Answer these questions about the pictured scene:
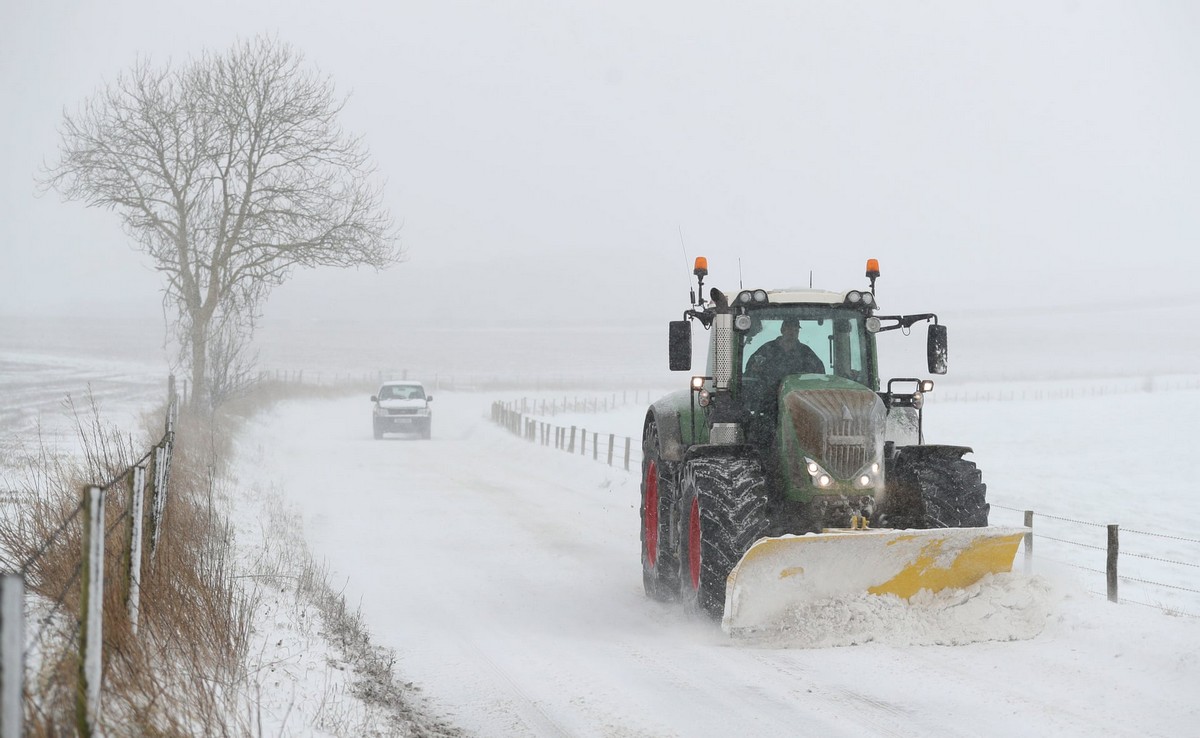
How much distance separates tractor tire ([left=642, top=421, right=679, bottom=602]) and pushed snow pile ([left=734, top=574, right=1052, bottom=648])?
1731 millimetres

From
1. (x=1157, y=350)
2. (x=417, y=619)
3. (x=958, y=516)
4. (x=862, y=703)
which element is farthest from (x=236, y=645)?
(x=1157, y=350)

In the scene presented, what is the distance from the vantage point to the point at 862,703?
242 inches

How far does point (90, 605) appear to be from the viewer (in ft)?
11.6

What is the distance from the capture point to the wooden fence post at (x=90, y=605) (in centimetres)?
353

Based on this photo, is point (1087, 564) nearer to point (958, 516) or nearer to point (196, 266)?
point (958, 516)

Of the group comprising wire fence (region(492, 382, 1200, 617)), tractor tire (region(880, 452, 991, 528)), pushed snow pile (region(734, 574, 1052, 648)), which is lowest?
wire fence (region(492, 382, 1200, 617))

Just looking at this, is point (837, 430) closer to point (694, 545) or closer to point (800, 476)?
point (800, 476)

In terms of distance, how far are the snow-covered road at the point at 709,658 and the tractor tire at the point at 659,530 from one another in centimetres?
22

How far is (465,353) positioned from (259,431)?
7365 cm

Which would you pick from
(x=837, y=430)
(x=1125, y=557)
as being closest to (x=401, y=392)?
(x=1125, y=557)

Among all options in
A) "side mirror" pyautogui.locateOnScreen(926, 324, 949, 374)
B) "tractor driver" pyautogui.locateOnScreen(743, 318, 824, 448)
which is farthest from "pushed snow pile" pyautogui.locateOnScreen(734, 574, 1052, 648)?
"side mirror" pyautogui.locateOnScreen(926, 324, 949, 374)

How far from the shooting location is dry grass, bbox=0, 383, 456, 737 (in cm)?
411

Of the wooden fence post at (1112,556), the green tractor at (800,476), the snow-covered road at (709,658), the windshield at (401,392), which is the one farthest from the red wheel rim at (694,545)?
the windshield at (401,392)

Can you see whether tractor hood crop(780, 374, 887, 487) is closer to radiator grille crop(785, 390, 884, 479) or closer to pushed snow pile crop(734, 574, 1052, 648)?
radiator grille crop(785, 390, 884, 479)
